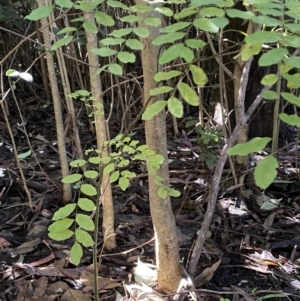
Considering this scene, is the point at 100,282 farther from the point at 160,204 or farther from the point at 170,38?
the point at 170,38

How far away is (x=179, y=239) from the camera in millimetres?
1819

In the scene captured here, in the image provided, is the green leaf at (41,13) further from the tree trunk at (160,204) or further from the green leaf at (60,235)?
the green leaf at (60,235)

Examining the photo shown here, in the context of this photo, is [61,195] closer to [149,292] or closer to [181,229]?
[181,229]

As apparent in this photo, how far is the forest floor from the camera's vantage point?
154 cm

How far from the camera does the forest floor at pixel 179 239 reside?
1.54 metres

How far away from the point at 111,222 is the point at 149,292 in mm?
346

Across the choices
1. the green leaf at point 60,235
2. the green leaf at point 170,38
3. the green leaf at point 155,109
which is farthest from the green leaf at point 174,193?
the green leaf at point 170,38

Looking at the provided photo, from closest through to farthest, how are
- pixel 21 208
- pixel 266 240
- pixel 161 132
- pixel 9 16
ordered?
1. pixel 161 132
2. pixel 266 240
3. pixel 21 208
4. pixel 9 16

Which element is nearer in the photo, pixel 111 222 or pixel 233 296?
pixel 233 296

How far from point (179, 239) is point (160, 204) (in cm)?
51

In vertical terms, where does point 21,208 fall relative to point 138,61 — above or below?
below

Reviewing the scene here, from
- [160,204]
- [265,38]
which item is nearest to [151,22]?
[265,38]

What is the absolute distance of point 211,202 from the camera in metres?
1.44

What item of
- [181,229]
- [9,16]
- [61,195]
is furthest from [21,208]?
[9,16]
